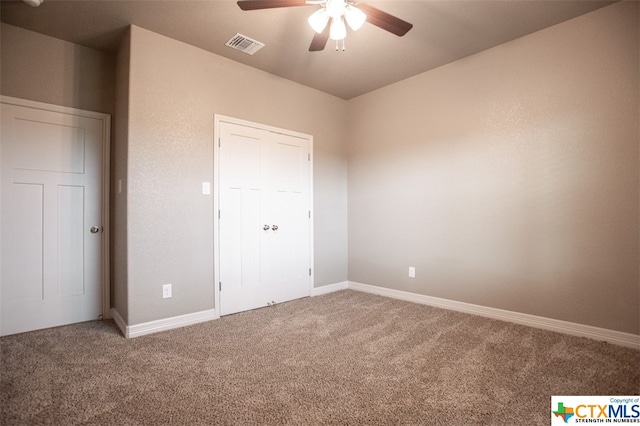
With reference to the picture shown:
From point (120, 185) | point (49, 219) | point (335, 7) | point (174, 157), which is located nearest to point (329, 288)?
point (174, 157)

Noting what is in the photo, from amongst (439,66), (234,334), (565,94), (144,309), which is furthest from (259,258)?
(565,94)

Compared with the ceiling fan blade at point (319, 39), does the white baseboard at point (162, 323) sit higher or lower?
lower

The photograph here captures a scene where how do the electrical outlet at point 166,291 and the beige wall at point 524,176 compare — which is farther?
the electrical outlet at point 166,291

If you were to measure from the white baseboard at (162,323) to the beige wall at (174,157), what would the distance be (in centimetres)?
5

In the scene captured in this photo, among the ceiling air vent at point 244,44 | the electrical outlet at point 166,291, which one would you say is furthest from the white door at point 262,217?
the ceiling air vent at point 244,44

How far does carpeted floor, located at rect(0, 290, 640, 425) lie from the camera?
1.58 meters

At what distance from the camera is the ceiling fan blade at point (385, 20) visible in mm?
1987

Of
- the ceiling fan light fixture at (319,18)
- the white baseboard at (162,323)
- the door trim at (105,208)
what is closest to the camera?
the ceiling fan light fixture at (319,18)

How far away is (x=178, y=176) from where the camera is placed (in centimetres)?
290

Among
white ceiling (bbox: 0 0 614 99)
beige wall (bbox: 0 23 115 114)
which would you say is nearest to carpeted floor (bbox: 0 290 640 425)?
beige wall (bbox: 0 23 115 114)

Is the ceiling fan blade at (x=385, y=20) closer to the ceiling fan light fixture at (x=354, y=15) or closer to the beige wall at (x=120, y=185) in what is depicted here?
the ceiling fan light fixture at (x=354, y=15)

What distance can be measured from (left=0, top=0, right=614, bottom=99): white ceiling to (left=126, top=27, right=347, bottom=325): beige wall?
8.6 inches

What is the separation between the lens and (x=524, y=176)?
284 centimetres

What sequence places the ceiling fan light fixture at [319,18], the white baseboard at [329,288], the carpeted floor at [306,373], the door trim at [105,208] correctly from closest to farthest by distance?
the carpeted floor at [306,373], the ceiling fan light fixture at [319,18], the door trim at [105,208], the white baseboard at [329,288]
